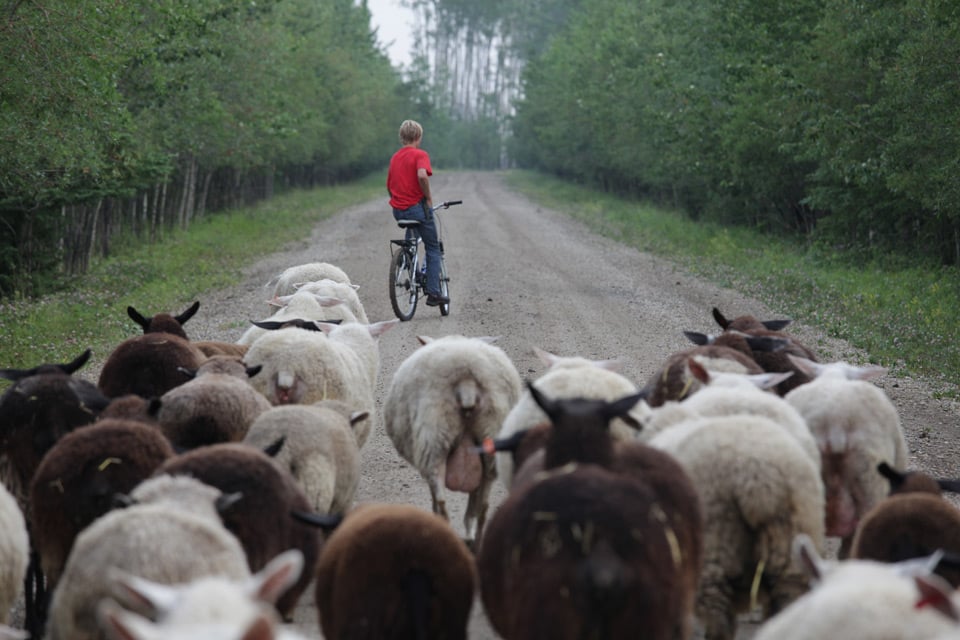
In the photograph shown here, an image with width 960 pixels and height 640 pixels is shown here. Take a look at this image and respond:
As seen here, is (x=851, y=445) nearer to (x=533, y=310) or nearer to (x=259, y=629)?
(x=259, y=629)

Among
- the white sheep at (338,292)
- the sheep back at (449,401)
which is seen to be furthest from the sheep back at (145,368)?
the white sheep at (338,292)

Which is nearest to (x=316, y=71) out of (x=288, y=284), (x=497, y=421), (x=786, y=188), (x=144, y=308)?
(x=786, y=188)

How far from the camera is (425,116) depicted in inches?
Result: 3629

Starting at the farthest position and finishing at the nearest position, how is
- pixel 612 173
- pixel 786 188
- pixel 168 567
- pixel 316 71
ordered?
pixel 612 173, pixel 316 71, pixel 786 188, pixel 168 567

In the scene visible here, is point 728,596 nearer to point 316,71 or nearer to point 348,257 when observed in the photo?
point 348,257

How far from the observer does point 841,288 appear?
17.5 meters

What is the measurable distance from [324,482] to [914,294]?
13124mm

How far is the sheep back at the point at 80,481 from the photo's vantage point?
17.0 ft

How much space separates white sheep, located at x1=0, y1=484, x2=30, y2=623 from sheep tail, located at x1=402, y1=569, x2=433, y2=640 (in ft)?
6.05

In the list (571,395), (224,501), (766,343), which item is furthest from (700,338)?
(224,501)

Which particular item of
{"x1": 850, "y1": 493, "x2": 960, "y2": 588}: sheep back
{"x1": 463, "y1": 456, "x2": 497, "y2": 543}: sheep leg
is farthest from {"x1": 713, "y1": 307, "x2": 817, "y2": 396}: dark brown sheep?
{"x1": 850, "y1": 493, "x2": 960, "y2": 588}: sheep back

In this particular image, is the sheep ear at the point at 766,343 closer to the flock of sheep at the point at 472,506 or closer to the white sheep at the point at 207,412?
the flock of sheep at the point at 472,506

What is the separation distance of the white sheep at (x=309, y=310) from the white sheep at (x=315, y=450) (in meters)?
3.41

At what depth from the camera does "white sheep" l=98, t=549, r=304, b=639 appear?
3.03m
